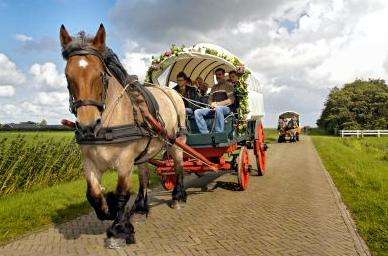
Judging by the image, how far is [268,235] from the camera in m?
6.77

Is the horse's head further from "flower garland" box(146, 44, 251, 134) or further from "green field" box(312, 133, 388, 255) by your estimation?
"flower garland" box(146, 44, 251, 134)

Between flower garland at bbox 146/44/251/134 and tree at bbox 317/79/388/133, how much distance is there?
5339 cm

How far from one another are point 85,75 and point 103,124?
767mm

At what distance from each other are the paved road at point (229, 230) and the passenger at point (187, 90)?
2.09 m

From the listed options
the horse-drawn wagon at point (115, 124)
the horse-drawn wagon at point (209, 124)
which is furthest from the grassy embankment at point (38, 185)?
the horse-drawn wagon at point (209, 124)

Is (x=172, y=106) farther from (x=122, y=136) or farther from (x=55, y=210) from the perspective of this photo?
(x=55, y=210)

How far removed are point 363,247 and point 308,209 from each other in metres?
2.42

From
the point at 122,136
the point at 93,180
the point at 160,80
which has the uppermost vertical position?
the point at 160,80

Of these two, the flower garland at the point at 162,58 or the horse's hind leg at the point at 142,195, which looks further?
the flower garland at the point at 162,58

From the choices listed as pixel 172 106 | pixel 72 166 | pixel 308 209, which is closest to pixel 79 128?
pixel 172 106

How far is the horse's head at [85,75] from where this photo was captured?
5.26 m

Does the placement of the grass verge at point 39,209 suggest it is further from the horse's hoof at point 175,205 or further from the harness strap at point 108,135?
the harness strap at point 108,135

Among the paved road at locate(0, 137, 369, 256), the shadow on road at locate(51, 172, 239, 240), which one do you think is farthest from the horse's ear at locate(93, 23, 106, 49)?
the shadow on road at locate(51, 172, 239, 240)

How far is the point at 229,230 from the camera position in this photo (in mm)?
7098
